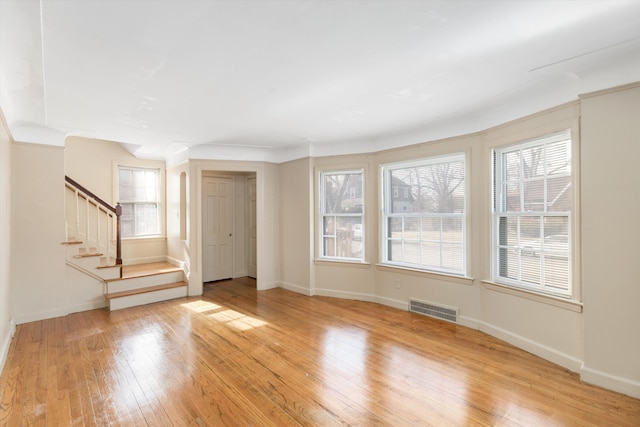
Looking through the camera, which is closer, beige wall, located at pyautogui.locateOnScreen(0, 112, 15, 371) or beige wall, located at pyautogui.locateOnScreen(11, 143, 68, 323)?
beige wall, located at pyautogui.locateOnScreen(0, 112, 15, 371)

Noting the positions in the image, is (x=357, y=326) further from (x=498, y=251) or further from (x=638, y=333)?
(x=638, y=333)

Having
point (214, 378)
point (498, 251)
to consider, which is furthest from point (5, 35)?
point (498, 251)

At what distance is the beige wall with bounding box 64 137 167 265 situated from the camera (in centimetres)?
539

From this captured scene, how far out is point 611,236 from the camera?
2.46 meters

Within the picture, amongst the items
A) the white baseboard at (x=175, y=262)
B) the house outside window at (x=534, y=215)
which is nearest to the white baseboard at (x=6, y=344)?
the white baseboard at (x=175, y=262)

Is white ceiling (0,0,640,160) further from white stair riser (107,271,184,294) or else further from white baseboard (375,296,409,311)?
white baseboard (375,296,409,311)

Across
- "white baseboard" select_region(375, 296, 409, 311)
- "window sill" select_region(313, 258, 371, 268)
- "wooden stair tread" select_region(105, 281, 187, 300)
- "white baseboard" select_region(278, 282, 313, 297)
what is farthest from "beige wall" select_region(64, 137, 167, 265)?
"white baseboard" select_region(375, 296, 409, 311)

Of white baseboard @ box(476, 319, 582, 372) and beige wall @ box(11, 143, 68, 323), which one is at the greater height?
beige wall @ box(11, 143, 68, 323)

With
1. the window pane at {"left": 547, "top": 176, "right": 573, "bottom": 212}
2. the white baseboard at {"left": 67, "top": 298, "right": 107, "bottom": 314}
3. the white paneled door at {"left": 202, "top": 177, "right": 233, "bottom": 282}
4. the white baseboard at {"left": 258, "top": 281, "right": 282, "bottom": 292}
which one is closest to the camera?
the window pane at {"left": 547, "top": 176, "right": 573, "bottom": 212}

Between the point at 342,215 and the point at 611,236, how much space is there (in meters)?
3.28

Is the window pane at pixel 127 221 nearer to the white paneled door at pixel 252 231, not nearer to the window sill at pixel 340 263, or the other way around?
the white paneled door at pixel 252 231

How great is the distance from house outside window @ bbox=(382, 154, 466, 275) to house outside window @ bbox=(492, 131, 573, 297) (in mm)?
475

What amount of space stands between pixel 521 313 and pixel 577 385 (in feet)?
2.58

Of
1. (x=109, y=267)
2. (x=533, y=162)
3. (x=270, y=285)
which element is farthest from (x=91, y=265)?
(x=533, y=162)
